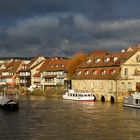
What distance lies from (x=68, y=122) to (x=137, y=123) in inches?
318

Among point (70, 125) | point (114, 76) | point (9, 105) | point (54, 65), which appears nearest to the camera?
point (70, 125)

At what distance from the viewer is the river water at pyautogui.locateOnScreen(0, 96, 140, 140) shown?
155ft

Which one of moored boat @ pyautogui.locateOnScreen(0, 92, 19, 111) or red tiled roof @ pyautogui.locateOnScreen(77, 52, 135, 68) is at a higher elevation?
red tiled roof @ pyautogui.locateOnScreen(77, 52, 135, 68)

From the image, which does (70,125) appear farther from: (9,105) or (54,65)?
(54,65)

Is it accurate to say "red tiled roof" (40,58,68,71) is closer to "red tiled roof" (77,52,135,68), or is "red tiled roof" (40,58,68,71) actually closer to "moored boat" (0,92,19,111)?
"red tiled roof" (77,52,135,68)

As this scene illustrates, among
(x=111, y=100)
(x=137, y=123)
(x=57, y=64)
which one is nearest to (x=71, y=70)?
(x=57, y=64)

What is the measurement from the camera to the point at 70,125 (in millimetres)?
55125

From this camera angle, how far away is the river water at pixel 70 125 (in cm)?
4725

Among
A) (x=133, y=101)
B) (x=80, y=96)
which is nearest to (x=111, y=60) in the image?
(x=80, y=96)

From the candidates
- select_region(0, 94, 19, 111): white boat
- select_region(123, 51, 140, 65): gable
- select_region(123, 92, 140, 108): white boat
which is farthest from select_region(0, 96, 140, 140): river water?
select_region(123, 51, 140, 65): gable

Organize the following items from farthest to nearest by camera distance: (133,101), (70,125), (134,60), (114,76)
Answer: (134,60) → (114,76) → (133,101) → (70,125)

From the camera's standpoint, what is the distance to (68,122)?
58.0 metres

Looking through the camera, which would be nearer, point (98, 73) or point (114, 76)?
point (114, 76)

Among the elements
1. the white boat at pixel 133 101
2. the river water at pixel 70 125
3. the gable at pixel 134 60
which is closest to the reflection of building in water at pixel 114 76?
the gable at pixel 134 60
